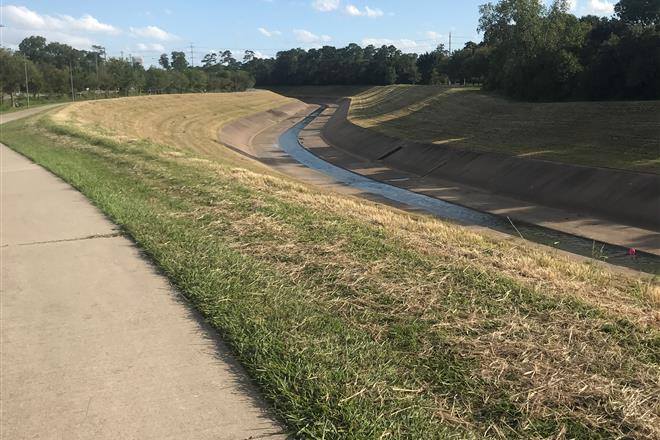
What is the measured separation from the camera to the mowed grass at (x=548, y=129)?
27.3 metres

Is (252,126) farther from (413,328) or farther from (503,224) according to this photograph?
(413,328)

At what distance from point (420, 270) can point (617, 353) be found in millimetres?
2214

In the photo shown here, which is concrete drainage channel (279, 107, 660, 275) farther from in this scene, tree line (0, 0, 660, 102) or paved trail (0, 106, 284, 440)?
tree line (0, 0, 660, 102)

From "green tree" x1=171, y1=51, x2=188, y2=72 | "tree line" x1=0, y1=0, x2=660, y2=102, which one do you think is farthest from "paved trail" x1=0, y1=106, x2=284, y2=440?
"green tree" x1=171, y1=51, x2=188, y2=72

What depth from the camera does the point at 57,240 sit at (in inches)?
300

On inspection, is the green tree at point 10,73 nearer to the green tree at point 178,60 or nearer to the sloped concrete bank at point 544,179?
the sloped concrete bank at point 544,179

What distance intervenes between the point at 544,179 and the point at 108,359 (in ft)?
85.2

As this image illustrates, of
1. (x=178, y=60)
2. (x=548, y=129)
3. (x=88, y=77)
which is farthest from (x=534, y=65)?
(x=178, y=60)

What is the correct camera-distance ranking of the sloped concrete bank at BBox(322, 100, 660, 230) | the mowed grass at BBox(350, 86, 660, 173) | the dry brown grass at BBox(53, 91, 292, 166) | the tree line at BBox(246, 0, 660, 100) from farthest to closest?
1. the dry brown grass at BBox(53, 91, 292, 166)
2. the tree line at BBox(246, 0, 660, 100)
3. the mowed grass at BBox(350, 86, 660, 173)
4. the sloped concrete bank at BBox(322, 100, 660, 230)

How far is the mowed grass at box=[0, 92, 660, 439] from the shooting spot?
329 centimetres

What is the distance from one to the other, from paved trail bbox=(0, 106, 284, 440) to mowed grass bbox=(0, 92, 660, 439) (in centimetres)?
23

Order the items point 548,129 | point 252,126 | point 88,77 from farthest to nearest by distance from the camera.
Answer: point 88,77, point 252,126, point 548,129

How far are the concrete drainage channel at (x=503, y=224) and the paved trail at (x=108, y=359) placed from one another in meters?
9.16

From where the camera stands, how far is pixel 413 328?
173 inches
